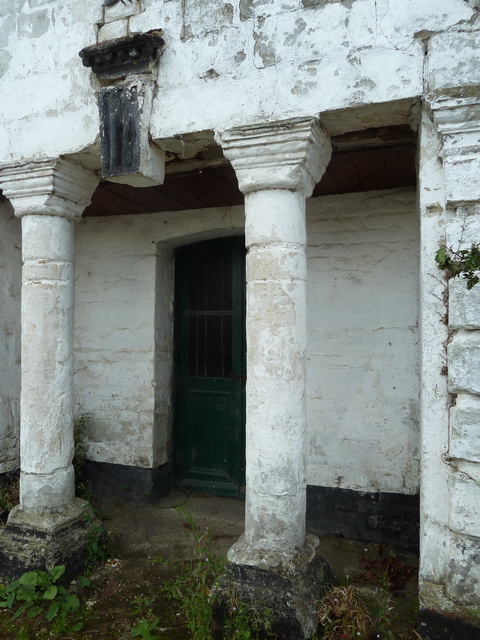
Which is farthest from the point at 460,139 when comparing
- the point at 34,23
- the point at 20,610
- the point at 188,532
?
the point at 20,610

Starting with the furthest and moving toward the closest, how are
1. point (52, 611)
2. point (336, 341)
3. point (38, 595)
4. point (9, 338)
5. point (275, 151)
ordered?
1. point (9, 338)
2. point (336, 341)
3. point (38, 595)
4. point (52, 611)
5. point (275, 151)

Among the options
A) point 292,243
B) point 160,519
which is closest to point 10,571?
point 160,519

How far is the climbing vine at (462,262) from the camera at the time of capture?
232 cm

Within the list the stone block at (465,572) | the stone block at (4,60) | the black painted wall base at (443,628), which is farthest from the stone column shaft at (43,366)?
the stone block at (465,572)

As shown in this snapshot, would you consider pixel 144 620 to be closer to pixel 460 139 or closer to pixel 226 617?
pixel 226 617

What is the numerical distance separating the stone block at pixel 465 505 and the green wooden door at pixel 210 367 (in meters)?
2.61

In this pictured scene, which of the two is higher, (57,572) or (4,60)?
(4,60)

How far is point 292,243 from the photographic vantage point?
275cm

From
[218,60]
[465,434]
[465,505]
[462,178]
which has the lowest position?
[465,505]

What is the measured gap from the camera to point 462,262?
2.37 m

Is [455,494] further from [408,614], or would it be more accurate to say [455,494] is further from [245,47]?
[245,47]

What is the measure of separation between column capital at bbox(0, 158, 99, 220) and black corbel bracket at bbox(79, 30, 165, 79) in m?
0.64

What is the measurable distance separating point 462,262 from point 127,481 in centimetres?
373

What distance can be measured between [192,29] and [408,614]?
3.76 m
